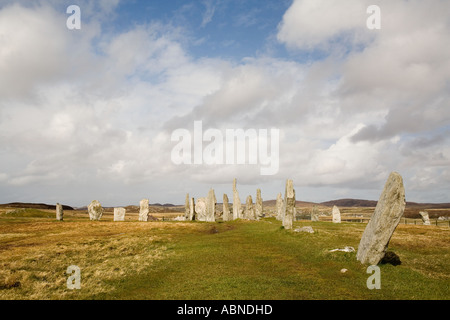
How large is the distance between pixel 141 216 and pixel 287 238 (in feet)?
130

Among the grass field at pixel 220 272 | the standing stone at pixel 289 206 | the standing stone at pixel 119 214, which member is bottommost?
the standing stone at pixel 119 214

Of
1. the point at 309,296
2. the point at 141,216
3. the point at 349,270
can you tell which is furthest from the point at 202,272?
the point at 141,216

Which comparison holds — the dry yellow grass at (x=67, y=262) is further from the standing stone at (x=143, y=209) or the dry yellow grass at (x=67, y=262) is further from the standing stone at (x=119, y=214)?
the standing stone at (x=119, y=214)

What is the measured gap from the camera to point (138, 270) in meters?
17.5

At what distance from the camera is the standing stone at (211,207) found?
57600mm

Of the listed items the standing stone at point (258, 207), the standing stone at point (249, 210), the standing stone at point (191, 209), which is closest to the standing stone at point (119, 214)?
the standing stone at point (191, 209)

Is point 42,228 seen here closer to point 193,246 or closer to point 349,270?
point 193,246

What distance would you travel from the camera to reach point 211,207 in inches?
2281

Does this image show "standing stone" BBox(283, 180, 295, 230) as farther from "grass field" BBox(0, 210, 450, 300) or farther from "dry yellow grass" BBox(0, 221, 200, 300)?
"dry yellow grass" BBox(0, 221, 200, 300)

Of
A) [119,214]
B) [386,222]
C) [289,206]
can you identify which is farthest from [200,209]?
[386,222]

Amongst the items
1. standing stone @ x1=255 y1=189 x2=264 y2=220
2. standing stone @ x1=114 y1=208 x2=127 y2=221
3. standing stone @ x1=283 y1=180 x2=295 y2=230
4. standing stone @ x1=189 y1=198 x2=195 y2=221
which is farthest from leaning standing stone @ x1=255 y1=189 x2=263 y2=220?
standing stone @ x1=283 y1=180 x2=295 y2=230

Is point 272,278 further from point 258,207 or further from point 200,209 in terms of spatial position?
point 200,209

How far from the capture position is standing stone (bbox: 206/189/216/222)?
5760cm
